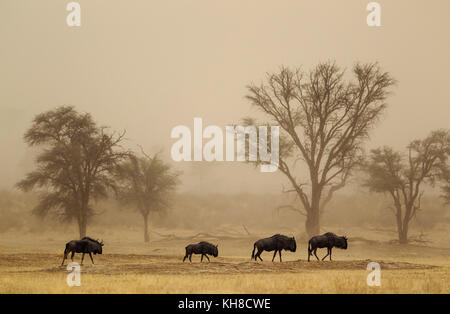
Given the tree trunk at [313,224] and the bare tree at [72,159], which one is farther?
the tree trunk at [313,224]

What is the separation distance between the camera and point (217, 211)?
80.0m

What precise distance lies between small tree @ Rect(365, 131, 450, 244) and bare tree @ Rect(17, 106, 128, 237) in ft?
77.9

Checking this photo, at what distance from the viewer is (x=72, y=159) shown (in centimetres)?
4453

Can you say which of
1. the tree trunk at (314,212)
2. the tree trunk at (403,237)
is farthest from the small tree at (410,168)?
the tree trunk at (314,212)

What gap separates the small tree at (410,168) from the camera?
4988 centimetres

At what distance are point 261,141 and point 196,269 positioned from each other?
92.4 ft

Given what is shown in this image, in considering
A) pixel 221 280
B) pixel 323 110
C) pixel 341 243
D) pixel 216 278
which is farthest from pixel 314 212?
pixel 221 280

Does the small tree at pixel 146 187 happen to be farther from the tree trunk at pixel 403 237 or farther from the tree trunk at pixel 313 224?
the tree trunk at pixel 403 237

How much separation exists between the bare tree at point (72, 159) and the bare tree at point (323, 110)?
46.2ft

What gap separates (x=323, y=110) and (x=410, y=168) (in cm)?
1065
